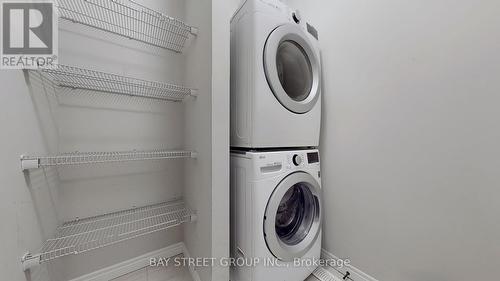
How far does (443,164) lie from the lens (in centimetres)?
84

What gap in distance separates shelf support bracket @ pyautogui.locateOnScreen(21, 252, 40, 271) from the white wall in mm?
1476

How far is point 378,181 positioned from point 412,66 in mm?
619

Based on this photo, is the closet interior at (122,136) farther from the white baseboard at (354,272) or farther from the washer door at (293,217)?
the white baseboard at (354,272)

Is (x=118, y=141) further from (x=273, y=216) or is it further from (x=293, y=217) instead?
(x=293, y=217)

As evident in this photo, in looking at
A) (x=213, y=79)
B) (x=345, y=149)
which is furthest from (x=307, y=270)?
(x=213, y=79)

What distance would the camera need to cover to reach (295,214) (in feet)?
4.22

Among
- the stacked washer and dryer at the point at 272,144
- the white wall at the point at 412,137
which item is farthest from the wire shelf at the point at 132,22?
the white wall at the point at 412,137

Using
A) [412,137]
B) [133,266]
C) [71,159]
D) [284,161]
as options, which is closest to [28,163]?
[71,159]

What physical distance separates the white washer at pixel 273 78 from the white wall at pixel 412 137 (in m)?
0.18

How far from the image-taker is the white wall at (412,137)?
0.75m

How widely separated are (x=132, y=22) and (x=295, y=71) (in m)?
1.12

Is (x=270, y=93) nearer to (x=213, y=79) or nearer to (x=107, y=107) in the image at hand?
(x=213, y=79)

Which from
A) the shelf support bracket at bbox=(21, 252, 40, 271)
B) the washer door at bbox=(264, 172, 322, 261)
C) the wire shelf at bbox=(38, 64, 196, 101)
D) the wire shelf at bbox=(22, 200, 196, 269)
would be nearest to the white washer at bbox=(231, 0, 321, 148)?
the washer door at bbox=(264, 172, 322, 261)

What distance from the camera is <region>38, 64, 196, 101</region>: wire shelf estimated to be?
0.97m
